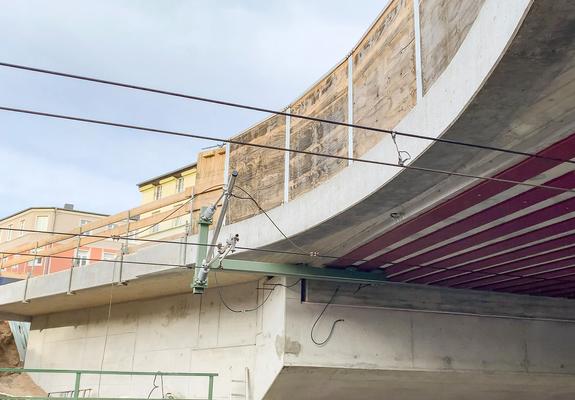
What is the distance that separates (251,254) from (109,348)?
6557 millimetres

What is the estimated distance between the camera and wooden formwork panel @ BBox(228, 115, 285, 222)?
10.3 metres

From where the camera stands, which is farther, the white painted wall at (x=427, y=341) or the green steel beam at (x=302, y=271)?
the white painted wall at (x=427, y=341)

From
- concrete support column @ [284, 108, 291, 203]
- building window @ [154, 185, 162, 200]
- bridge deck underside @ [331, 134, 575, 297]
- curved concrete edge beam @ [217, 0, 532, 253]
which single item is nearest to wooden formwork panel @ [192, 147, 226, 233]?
curved concrete edge beam @ [217, 0, 532, 253]

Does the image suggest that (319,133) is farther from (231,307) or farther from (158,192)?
(158,192)

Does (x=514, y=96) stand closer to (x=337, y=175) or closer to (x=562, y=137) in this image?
(x=562, y=137)

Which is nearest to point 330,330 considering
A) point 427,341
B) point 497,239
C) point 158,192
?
point 427,341

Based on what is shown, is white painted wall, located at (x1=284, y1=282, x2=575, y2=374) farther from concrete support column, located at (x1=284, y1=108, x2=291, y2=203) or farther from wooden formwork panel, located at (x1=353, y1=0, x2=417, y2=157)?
wooden formwork panel, located at (x1=353, y1=0, x2=417, y2=157)

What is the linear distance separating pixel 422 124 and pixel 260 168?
5097 mm

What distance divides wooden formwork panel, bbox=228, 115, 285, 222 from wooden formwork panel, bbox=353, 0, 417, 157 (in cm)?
229

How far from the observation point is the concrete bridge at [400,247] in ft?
17.2

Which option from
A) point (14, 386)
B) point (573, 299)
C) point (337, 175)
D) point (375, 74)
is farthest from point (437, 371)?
point (14, 386)

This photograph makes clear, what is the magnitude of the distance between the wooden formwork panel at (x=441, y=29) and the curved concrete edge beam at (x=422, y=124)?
0.52m

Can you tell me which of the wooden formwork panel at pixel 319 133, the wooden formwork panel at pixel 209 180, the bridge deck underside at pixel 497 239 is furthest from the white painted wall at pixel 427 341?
the wooden formwork panel at pixel 209 180

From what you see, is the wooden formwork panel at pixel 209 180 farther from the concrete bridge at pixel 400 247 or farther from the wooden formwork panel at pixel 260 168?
the wooden formwork panel at pixel 260 168
